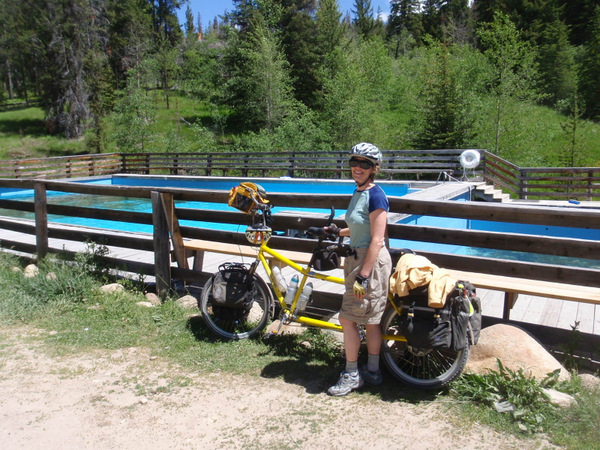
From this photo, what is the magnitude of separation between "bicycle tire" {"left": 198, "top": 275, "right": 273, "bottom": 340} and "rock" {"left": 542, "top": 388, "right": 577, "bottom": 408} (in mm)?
2155

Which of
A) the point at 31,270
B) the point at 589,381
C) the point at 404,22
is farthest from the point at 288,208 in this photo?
the point at 404,22

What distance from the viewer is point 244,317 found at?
4293 mm

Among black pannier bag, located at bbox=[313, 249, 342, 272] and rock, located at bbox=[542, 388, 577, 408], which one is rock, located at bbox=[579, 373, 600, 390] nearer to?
rock, located at bbox=[542, 388, 577, 408]

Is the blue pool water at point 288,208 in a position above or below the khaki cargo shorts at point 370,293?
below

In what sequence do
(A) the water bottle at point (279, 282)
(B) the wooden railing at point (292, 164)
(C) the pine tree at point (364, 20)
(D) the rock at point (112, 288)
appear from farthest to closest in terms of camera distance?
1. (C) the pine tree at point (364, 20)
2. (B) the wooden railing at point (292, 164)
3. (D) the rock at point (112, 288)
4. (A) the water bottle at point (279, 282)

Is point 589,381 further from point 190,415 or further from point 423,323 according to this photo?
point 190,415

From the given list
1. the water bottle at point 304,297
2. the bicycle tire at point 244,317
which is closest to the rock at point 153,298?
the bicycle tire at point 244,317

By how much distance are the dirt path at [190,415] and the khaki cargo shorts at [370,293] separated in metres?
0.54

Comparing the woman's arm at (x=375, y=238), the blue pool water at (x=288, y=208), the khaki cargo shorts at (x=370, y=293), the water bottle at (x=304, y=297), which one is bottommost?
the blue pool water at (x=288, y=208)

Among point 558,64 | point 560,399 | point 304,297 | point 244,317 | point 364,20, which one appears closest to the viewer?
point 560,399

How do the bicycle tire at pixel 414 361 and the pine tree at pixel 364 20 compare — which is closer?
the bicycle tire at pixel 414 361

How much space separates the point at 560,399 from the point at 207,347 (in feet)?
8.55

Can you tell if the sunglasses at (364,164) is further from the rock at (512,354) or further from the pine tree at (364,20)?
the pine tree at (364,20)

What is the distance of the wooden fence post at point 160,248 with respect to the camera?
5.12 meters
